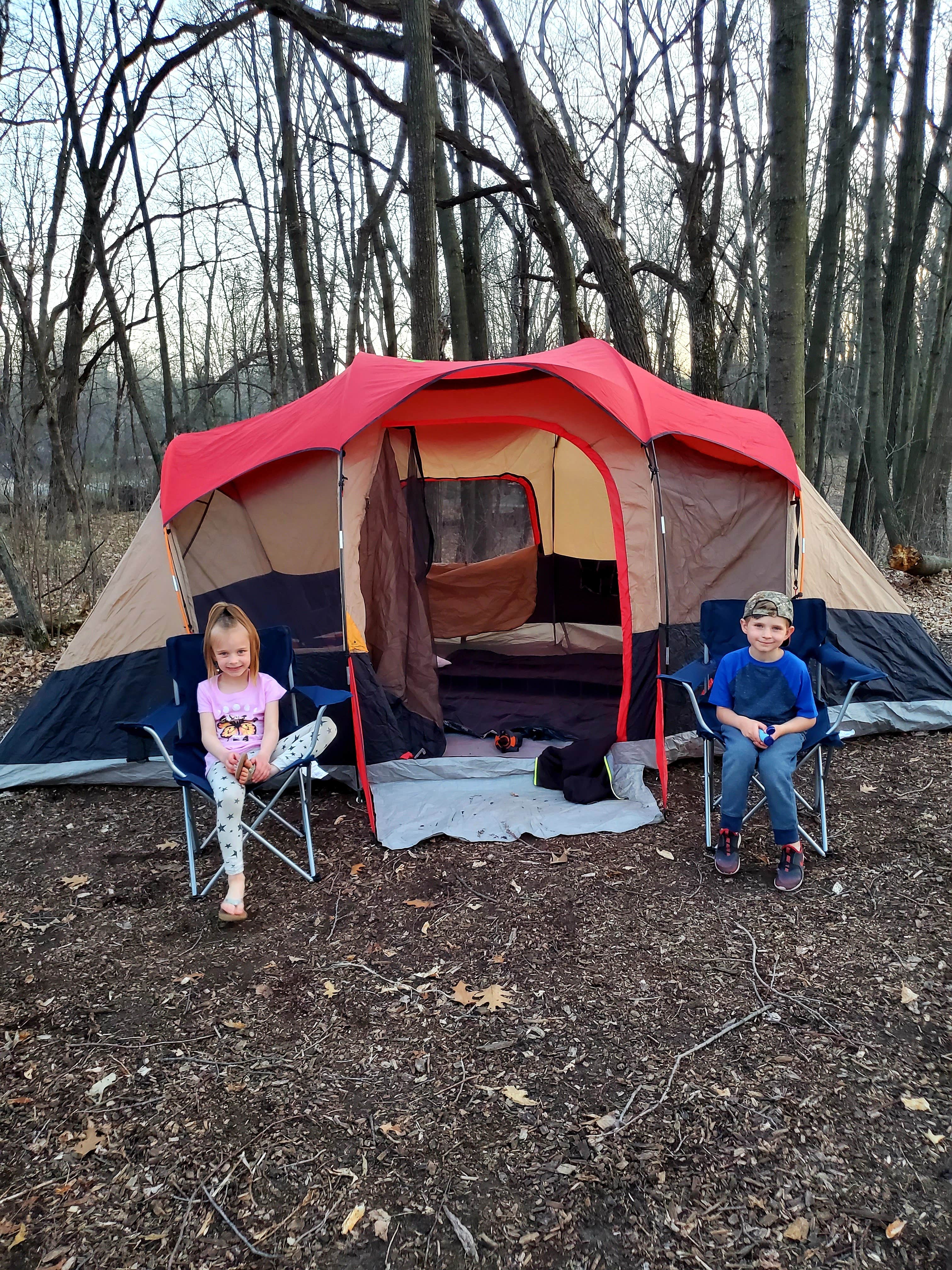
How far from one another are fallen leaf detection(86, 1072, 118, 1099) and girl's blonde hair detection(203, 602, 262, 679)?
1367 mm

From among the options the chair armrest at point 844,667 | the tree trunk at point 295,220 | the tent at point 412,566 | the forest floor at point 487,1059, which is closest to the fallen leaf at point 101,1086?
the forest floor at point 487,1059

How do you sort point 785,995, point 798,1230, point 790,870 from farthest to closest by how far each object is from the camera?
point 790,870, point 785,995, point 798,1230

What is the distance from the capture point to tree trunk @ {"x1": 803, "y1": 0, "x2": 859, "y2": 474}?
8672 millimetres

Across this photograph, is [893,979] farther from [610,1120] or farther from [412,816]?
[412,816]

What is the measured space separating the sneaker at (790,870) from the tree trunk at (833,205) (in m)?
6.61

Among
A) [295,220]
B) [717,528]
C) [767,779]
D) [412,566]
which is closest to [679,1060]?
[767,779]

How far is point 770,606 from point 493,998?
5.69 ft

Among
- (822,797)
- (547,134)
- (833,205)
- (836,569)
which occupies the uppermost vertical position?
(833,205)

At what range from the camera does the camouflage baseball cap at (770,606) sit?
311cm

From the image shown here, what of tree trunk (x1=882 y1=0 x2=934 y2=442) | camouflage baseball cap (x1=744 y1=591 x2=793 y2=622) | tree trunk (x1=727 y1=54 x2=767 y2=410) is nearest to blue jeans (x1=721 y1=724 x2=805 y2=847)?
camouflage baseball cap (x1=744 y1=591 x2=793 y2=622)

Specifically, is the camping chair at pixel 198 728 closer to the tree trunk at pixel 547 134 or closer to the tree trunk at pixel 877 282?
the tree trunk at pixel 547 134

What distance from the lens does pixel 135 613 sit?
14.5 ft

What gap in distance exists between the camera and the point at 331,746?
4035 millimetres

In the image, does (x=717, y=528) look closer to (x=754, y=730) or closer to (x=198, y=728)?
(x=754, y=730)
